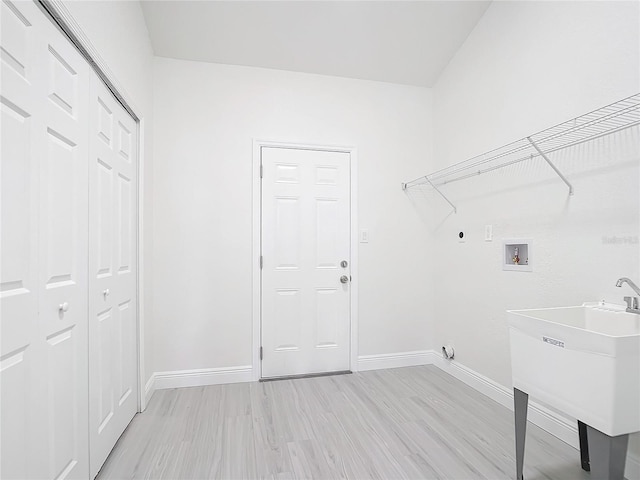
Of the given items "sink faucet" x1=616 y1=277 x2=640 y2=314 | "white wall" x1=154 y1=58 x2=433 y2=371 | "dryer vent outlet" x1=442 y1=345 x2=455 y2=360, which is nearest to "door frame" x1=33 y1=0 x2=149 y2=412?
"white wall" x1=154 y1=58 x2=433 y2=371

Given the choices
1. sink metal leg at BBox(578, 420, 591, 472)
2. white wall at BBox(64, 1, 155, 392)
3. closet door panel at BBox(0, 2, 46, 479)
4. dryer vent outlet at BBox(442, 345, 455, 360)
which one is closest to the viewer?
closet door panel at BBox(0, 2, 46, 479)

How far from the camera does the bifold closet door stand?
3.54 ft

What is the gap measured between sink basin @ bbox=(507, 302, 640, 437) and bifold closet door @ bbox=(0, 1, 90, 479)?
6.53 ft

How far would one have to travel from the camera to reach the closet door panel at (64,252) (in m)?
1.28

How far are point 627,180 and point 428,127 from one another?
193 cm

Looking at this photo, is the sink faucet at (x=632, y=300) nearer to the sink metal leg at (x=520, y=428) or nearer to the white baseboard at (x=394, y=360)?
→ the sink metal leg at (x=520, y=428)

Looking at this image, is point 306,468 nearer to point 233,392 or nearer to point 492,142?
point 233,392

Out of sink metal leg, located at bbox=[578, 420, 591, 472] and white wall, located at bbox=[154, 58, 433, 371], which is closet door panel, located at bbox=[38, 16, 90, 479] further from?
sink metal leg, located at bbox=[578, 420, 591, 472]

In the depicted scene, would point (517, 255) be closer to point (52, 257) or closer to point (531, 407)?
point (531, 407)

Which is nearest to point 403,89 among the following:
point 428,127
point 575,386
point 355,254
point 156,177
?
point 428,127

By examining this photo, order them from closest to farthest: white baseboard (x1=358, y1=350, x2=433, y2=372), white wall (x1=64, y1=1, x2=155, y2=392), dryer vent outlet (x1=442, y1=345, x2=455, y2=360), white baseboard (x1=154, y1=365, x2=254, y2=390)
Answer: white wall (x1=64, y1=1, x2=155, y2=392) → white baseboard (x1=154, y1=365, x2=254, y2=390) → dryer vent outlet (x1=442, y1=345, x2=455, y2=360) → white baseboard (x1=358, y1=350, x2=433, y2=372)

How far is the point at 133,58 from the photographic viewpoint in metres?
2.25

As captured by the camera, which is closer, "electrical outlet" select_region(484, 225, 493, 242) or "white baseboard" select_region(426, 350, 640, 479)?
"white baseboard" select_region(426, 350, 640, 479)

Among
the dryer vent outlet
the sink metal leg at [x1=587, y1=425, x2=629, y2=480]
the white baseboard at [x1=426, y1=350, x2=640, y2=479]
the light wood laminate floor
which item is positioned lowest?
the light wood laminate floor
